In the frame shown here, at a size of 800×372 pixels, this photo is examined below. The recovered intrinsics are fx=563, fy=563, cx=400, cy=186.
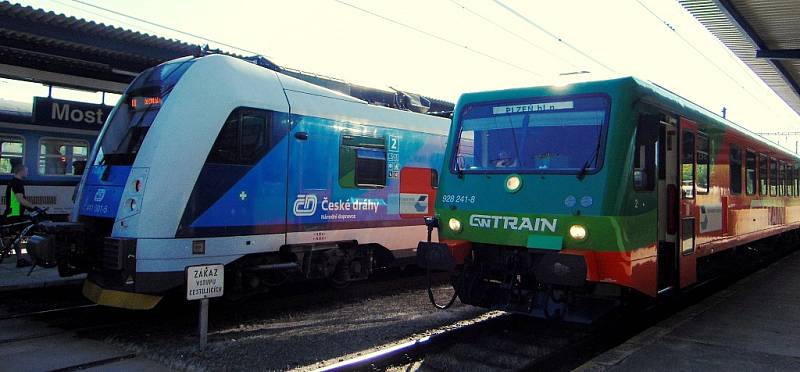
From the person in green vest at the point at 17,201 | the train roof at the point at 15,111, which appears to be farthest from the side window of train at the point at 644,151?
the train roof at the point at 15,111

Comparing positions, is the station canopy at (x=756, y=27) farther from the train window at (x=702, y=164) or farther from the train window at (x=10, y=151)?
the train window at (x=10, y=151)

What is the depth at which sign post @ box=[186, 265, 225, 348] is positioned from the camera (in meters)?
5.29

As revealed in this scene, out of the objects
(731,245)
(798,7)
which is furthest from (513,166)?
(798,7)

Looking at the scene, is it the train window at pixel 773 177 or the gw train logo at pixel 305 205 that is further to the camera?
the train window at pixel 773 177

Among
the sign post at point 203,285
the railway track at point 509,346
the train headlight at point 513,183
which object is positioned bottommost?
the railway track at point 509,346

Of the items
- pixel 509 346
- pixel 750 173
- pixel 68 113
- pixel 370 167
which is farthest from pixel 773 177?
pixel 68 113

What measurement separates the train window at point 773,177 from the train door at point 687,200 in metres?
5.57

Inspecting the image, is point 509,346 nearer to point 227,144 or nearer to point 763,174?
point 227,144

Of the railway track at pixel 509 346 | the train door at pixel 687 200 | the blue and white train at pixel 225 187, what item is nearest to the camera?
the railway track at pixel 509 346

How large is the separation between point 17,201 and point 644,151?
10030 mm

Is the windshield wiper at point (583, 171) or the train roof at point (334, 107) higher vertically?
the train roof at point (334, 107)

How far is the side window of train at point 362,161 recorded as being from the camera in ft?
26.0

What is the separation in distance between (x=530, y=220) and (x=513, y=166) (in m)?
0.65

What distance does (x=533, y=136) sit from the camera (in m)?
5.90
